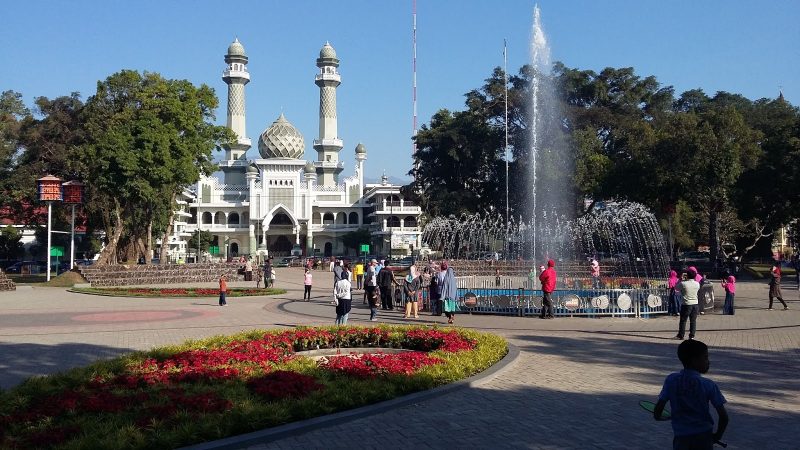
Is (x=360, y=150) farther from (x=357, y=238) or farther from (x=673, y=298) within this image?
(x=673, y=298)

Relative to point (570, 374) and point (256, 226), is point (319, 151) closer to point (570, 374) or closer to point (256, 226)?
point (256, 226)

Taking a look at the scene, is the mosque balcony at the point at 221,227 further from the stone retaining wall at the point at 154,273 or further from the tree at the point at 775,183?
the tree at the point at 775,183

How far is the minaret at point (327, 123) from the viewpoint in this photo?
101m

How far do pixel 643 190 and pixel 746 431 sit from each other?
3826 centimetres

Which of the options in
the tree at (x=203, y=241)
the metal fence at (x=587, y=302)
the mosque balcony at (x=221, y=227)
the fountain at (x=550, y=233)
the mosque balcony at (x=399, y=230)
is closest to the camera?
the metal fence at (x=587, y=302)

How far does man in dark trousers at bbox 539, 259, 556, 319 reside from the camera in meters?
18.8

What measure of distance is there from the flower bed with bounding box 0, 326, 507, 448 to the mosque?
74.6 m

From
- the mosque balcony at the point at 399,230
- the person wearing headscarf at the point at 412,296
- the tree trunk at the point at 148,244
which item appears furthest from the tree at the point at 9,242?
the person wearing headscarf at the point at 412,296

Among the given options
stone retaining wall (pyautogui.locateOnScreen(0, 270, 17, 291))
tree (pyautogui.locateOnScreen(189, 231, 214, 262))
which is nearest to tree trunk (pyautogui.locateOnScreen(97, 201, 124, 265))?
stone retaining wall (pyautogui.locateOnScreen(0, 270, 17, 291))

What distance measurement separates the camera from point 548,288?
745 inches

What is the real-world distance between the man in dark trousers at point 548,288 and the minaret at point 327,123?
82.6 metres

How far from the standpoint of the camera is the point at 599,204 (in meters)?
54.2

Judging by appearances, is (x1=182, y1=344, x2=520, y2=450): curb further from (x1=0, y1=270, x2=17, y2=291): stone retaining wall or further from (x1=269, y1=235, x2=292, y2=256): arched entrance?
(x1=269, y1=235, x2=292, y2=256): arched entrance

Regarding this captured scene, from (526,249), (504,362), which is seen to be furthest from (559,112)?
(504,362)
